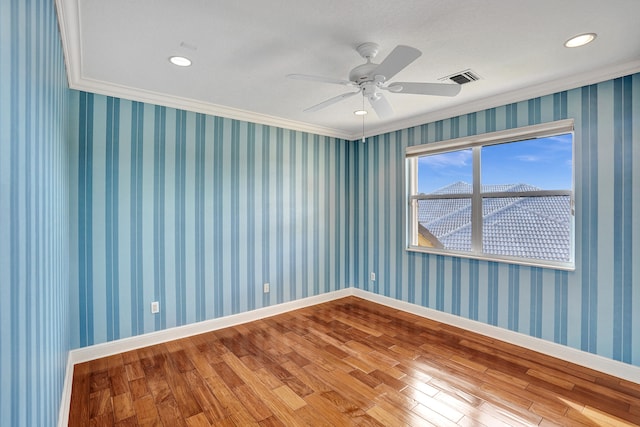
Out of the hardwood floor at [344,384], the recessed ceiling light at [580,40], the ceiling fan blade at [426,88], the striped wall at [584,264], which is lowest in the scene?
the hardwood floor at [344,384]

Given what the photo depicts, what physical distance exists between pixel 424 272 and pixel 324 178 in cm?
197

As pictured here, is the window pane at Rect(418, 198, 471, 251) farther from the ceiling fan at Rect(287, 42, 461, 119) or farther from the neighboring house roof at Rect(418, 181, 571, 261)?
the ceiling fan at Rect(287, 42, 461, 119)

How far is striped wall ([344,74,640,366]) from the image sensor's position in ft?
8.38

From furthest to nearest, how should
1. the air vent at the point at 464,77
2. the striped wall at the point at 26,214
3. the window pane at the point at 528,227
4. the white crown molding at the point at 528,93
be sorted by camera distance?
the window pane at the point at 528,227 → the air vent at the point at 464,77 → the white crown molding at the point at 528,93 → the striped wall at the point at 26,214

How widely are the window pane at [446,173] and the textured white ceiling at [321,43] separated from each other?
0.73 metres

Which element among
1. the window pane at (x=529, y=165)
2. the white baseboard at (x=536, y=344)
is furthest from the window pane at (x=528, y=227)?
the white baseboard at (x=536, y=344)

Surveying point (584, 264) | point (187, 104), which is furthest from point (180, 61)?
point (584, 264)

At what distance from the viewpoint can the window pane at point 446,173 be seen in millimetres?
3695

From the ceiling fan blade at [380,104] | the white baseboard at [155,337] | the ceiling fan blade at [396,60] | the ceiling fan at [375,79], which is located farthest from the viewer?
the ceiling fan blade at [380,104]

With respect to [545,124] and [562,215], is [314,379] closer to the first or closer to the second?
[562,215]

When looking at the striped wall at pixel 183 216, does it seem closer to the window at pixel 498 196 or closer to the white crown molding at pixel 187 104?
the white crown molding at pixel 187 104

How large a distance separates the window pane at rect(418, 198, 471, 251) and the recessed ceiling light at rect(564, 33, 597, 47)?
179 cm

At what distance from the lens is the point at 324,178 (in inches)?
186

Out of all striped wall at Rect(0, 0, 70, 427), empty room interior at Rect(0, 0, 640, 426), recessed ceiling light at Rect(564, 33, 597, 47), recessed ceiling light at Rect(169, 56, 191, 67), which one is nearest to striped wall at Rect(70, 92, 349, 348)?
empty room interior at Rect(0, 0, 640, 426)
